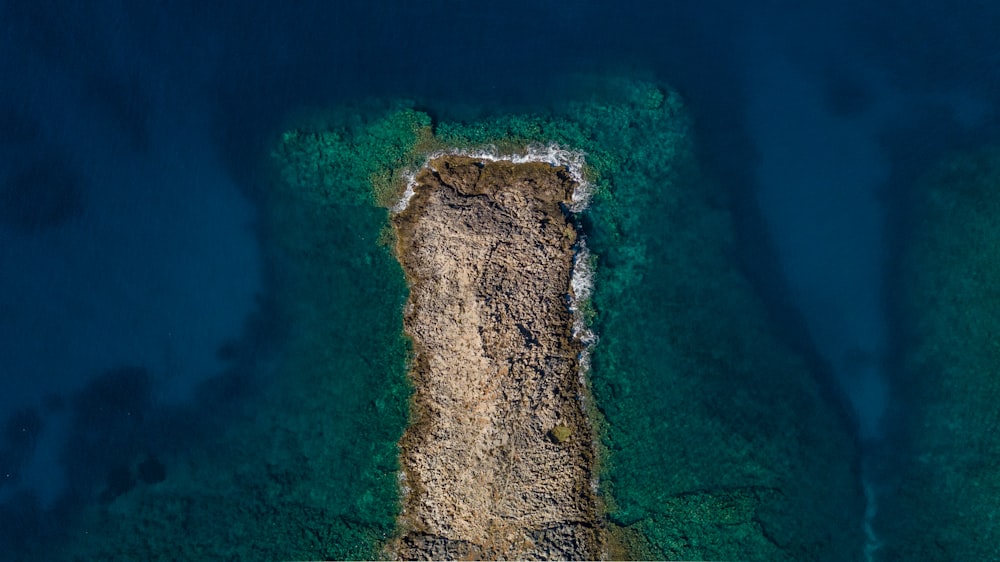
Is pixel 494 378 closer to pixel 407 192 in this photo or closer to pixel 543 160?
pixel 407 192

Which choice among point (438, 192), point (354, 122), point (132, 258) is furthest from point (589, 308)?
point (132, 258)

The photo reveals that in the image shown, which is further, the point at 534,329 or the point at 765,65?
the point at 765,65

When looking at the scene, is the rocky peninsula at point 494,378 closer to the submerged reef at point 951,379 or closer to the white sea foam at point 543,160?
the white sea foam at point 543,160

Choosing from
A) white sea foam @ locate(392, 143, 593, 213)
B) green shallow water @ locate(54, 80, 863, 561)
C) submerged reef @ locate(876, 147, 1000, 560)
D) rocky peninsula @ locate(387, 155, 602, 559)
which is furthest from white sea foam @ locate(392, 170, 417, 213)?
submerged reef @ locate(876, 147, 1000, 560)

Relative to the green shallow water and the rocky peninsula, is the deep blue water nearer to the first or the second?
the green shallow water

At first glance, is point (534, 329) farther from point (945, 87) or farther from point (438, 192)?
point (945, 87)

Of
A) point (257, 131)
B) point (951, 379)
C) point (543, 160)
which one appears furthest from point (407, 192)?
point (951, 379)
